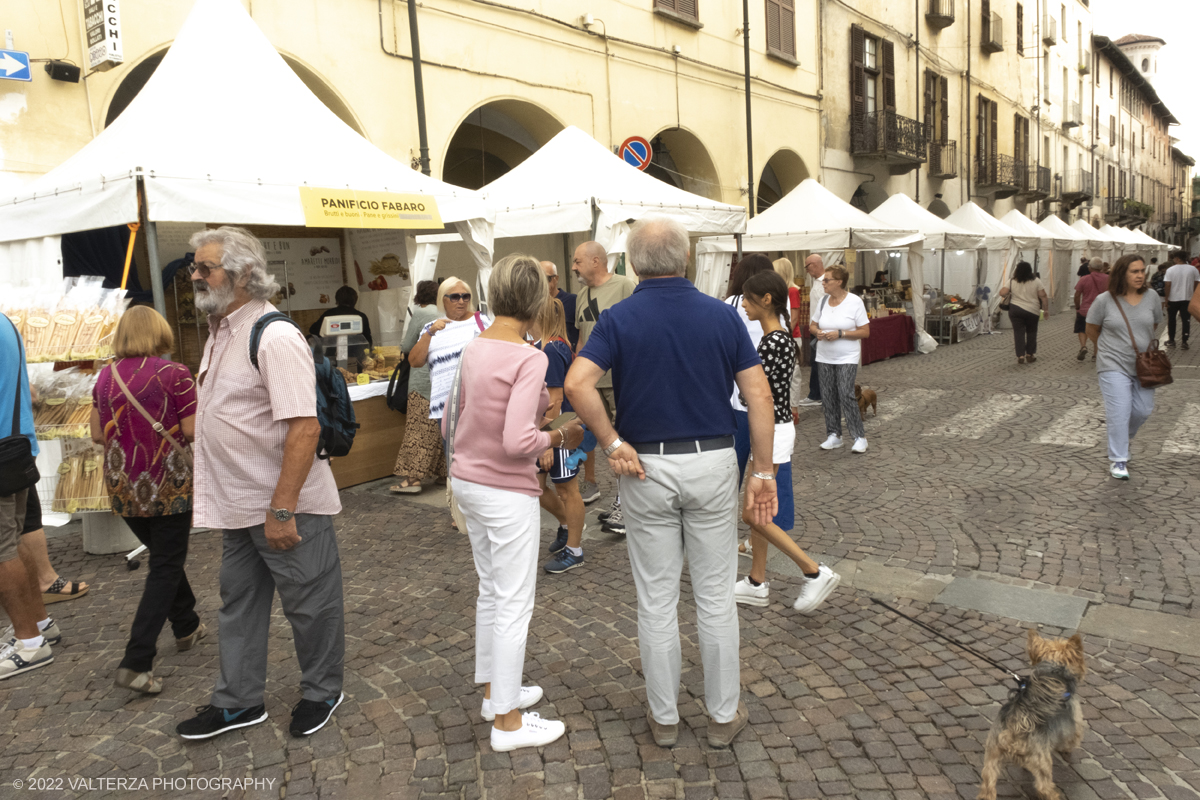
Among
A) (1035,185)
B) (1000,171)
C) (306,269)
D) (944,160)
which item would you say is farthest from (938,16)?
(306,269)

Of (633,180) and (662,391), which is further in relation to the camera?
(633,180)

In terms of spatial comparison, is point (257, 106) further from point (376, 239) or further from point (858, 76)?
point (858, 76)

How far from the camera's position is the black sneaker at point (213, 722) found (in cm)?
305

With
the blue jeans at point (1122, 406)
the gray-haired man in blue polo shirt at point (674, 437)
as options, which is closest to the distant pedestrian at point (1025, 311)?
the blue jeans at point (1122, 406)

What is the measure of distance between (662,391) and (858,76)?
64.7 ft

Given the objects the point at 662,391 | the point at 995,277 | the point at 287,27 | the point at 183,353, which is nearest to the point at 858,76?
the point at 995,277

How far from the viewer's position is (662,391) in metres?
2.73

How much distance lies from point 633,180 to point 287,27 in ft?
13.2

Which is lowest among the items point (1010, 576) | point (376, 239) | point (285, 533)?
point (1010, 576)

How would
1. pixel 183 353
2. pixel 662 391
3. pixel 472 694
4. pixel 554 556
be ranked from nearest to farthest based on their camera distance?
pixel 662 391 → pixel 472 694 → pixel 554 556 → pixel 183 353

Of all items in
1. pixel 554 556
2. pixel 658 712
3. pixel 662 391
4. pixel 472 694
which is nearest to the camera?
pixel 662 391

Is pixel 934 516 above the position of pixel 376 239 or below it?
below

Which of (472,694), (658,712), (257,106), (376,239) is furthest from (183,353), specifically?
(658,712)

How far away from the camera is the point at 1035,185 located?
3091 cm
